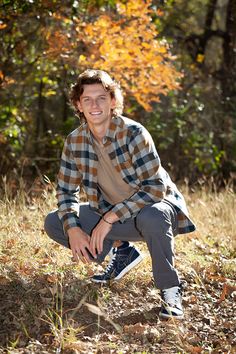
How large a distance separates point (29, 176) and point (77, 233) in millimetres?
6038

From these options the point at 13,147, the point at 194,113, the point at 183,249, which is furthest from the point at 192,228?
the point at 194,113

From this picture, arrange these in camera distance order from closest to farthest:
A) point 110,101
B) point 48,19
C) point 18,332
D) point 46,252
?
point 18,332
point 110,101
point 46,252
point 48,19

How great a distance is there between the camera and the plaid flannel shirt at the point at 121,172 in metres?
3.76

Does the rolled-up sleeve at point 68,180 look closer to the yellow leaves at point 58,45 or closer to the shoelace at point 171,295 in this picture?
the shoelace at point 171,295

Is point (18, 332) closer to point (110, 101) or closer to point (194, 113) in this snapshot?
point (110, 101)

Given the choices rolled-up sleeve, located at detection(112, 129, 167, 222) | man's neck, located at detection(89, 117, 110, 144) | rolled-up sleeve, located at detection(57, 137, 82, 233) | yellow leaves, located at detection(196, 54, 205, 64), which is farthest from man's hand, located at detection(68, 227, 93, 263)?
yellow leaves, located at detection(196, 54, 205, 64)

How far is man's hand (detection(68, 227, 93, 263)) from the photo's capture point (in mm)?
3848

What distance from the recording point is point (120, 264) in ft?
13.8

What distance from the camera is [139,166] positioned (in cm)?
379

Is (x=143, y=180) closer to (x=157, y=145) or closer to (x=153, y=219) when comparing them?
(x=153, y=219)

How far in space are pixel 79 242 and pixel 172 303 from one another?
2.33 feet

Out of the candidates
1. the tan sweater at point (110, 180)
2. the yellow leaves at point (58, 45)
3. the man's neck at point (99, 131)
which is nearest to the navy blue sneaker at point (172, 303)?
the tan sweater at point (110, 180)

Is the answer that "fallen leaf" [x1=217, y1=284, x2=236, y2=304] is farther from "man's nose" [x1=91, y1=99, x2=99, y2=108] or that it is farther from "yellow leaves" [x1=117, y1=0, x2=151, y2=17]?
"yellow leaves" [x1=117, y1=0, x2=151, y2=17]

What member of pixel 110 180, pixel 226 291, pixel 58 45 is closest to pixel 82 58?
pixel 58 45
